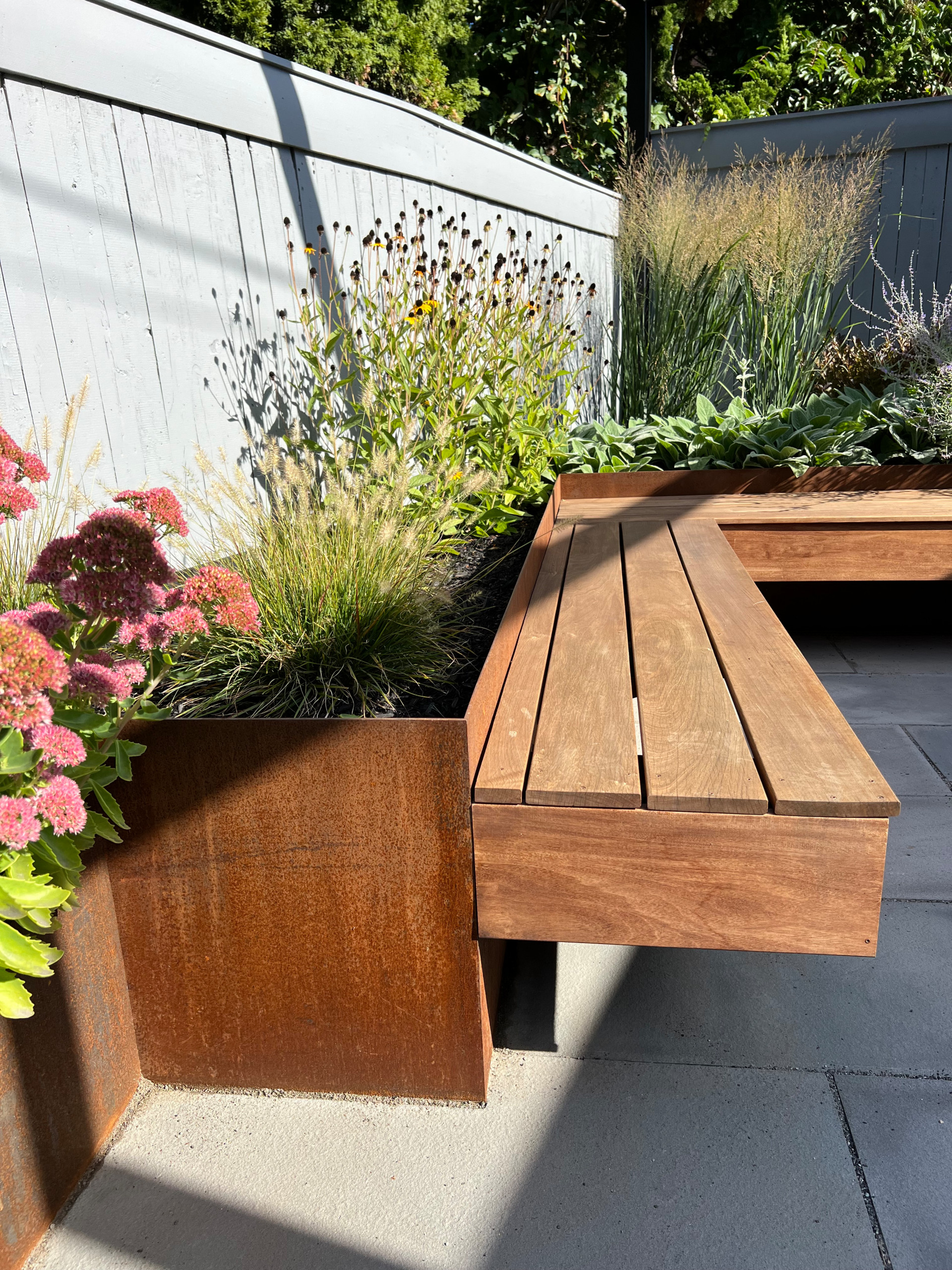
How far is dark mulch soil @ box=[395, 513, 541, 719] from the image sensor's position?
5.51ft

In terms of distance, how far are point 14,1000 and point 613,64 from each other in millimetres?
10673

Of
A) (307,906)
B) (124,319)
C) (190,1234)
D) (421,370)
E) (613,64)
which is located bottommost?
(190,1234)

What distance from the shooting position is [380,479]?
255 cm

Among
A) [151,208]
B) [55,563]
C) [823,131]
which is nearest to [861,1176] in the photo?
[55,563]

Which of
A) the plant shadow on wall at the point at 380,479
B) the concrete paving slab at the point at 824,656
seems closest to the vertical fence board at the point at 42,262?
the plant shadow on wall at the point at 380,479

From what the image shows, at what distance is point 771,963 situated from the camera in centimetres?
180

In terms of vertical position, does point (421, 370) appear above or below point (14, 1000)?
above

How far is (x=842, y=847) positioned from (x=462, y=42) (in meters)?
10.2

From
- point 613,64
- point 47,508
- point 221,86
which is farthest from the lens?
point 613,64

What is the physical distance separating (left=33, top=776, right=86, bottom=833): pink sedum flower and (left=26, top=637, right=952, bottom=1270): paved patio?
2.36 feet

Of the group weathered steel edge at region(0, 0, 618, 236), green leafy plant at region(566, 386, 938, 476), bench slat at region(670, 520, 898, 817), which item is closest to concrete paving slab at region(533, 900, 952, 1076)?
bench slat at region(670, 520, 898, 817)

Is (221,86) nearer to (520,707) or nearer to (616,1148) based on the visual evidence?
(520,707)

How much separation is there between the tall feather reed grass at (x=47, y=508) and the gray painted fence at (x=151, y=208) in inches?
2.5

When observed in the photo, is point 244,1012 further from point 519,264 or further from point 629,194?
point 629,194
